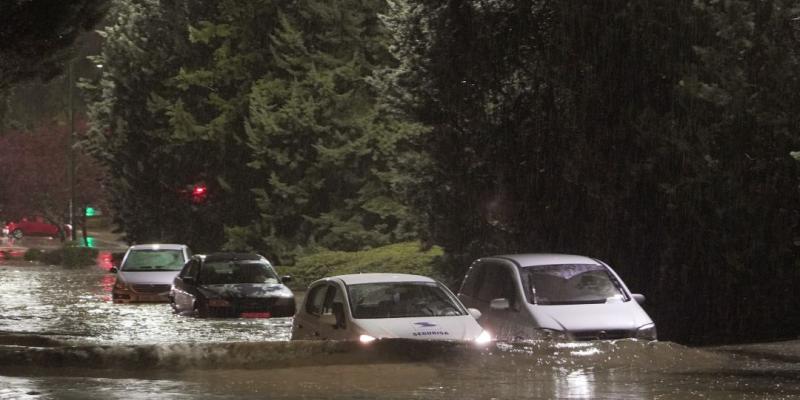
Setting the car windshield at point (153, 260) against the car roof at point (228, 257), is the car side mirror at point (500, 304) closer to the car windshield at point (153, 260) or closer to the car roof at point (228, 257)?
the car roof at point (228, 257)

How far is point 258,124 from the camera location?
46.1 meters

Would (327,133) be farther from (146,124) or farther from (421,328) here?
(421,328)

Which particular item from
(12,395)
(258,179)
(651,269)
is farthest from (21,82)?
(258,179)

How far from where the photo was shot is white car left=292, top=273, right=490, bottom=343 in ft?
53.8

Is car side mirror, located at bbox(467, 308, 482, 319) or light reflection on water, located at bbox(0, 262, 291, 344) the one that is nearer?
car side mirror, located at bbox(467, 308, 482, 319)

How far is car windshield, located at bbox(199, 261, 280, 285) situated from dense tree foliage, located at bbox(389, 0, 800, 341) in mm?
4879

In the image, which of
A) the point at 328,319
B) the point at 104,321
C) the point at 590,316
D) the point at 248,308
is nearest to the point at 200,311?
the point at 248,308

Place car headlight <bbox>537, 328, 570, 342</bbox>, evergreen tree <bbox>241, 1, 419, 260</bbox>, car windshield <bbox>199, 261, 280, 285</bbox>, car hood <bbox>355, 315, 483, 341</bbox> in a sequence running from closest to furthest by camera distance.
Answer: car hood <bbox>355, 315, 483, 341</bbox> < car headlight <bbox>537, 328, 570, 342</bbox> < car windshield <bbox>199, 261, 280, 285</bbox> < evergreen tree <bbox>241, 1, 419, 260</bbox>

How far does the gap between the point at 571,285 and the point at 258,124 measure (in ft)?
94.8

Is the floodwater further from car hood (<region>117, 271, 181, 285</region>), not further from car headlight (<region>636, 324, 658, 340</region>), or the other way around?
car hood (<region>117, 271, 181, 285</region>)

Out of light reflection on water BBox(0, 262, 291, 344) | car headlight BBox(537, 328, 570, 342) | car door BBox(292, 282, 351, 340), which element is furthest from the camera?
light reflection on water BBox(0, 262, 291, 344)

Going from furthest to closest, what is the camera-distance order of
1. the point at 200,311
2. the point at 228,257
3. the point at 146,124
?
the point at 146,124 < the point at 228,257 < the point at 200,311

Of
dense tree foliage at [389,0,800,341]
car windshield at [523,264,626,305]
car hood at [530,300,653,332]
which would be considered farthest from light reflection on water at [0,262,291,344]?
car hood at [530,300,653,332]

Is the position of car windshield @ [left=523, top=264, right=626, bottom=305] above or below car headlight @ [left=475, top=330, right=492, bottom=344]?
above
